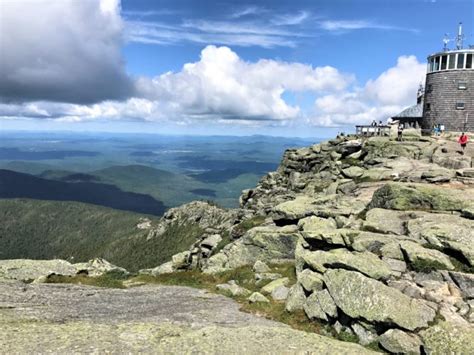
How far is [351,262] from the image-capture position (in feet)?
80.0

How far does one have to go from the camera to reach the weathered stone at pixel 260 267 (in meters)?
35.2

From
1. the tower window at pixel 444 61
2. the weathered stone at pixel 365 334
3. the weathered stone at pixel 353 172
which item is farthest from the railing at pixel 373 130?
the weathered stone at pixel 365 334

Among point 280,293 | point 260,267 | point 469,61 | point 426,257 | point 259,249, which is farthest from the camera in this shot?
point 469,61

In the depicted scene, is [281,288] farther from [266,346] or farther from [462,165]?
[462,165]

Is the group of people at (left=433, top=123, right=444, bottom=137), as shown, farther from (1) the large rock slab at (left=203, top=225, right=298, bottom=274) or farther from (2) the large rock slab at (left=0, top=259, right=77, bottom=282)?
(2) the large rock slab at (left=0, top=259, right=77, bottom=282)

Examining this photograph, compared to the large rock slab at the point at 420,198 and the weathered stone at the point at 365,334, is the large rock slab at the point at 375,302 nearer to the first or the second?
the weathered stone at the point at 365,334

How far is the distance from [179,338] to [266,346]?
413cm

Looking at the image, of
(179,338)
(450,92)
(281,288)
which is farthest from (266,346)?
(450,92)

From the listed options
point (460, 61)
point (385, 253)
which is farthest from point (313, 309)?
point (460, 61)

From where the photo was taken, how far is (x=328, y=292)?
928 inches

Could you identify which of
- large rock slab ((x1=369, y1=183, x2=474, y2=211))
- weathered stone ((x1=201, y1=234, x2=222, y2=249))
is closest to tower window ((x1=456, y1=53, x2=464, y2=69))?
large rock slab ((x1=369, y1=183, x2=474, y2=211))

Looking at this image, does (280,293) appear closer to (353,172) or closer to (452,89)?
(353,172)

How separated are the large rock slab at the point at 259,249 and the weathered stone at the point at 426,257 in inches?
544

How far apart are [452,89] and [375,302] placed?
200 feet
